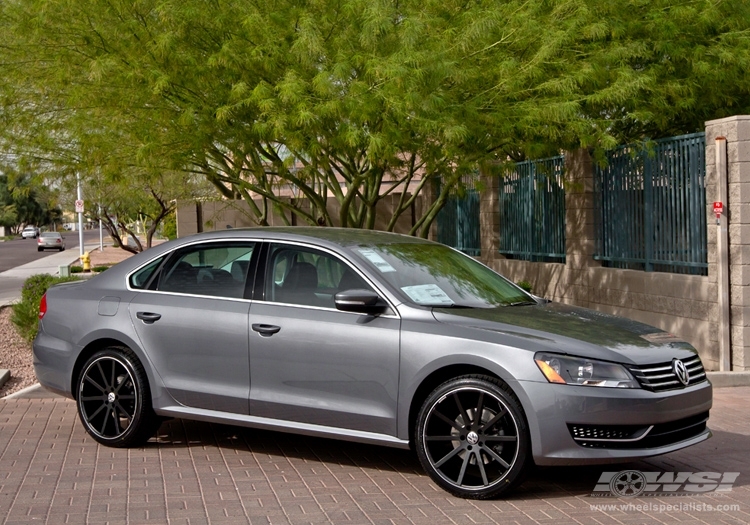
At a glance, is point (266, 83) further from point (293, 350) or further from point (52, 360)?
point (293, 350)

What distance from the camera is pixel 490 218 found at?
18516 mm

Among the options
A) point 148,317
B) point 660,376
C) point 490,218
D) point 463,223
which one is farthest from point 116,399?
point 463,223

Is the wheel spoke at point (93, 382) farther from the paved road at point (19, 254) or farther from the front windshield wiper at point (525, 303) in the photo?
the paved road at point (19, 254)

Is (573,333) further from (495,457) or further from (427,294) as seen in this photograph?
(427,294)

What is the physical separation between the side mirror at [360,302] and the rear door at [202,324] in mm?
883

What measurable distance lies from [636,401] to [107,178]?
9.05 m

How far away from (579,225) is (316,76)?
16.9 feet

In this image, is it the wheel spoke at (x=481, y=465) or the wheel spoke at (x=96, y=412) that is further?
the wheel spoke at (x=96, y=412)

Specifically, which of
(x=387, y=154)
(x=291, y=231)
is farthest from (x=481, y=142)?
(x=291, y=231)

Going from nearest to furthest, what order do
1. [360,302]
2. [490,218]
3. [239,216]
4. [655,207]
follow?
[360,302] → [655,207] → [490,218] → [239,216]

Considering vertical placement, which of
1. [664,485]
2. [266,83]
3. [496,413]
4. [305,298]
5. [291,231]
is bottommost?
[664,485]

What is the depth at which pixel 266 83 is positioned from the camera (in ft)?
39.1

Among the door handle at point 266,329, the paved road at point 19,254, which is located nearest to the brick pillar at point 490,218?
the door handle at point 266,329

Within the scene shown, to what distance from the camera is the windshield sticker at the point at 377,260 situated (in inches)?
273
